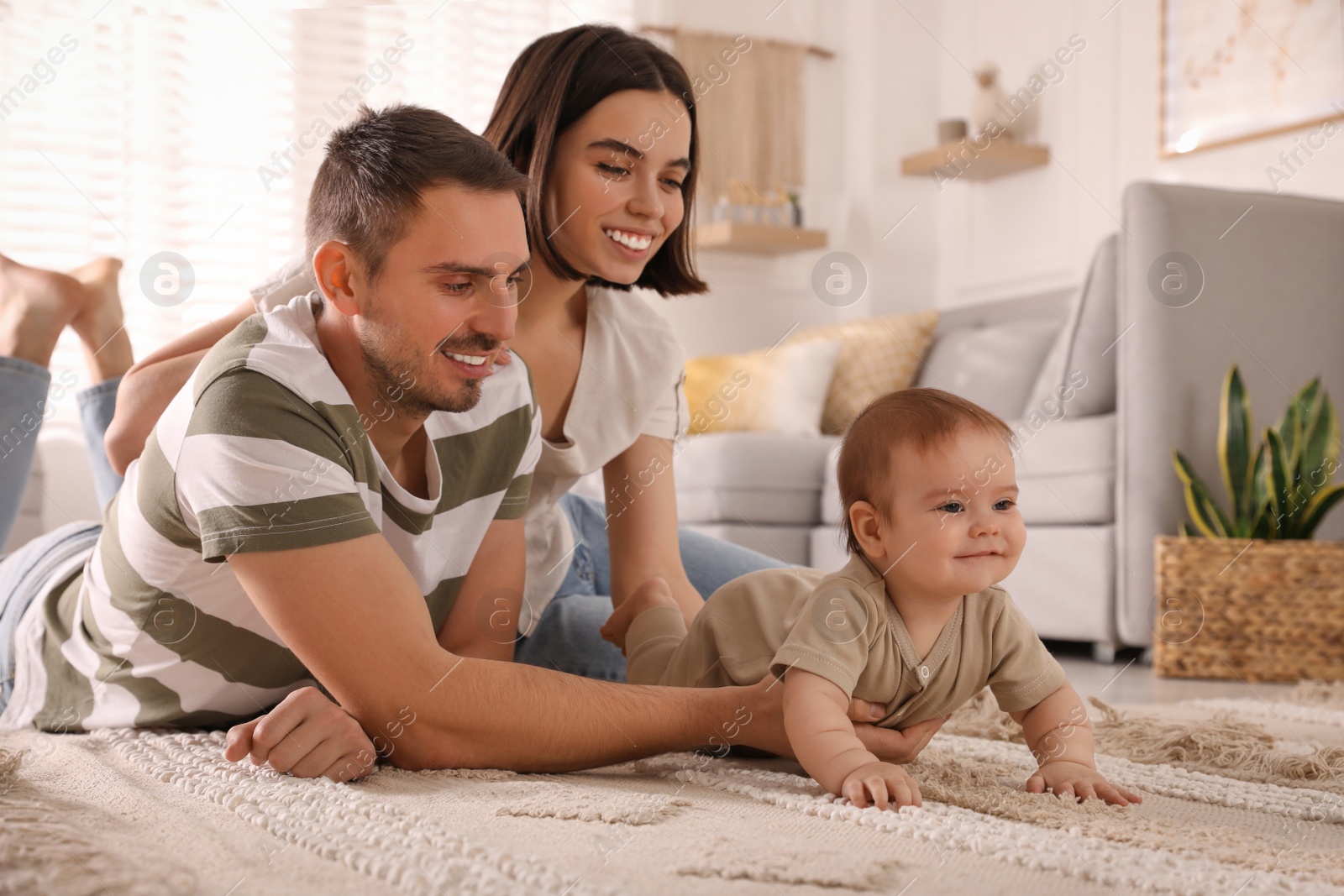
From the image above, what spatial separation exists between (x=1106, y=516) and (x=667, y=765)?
175 centimetres

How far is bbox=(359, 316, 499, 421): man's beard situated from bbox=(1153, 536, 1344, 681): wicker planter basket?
1788mm

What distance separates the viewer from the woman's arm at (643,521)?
154 centimetres

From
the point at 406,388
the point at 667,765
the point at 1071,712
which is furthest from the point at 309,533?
the point at 1071,712

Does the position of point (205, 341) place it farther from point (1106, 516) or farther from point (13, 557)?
point (1106, 516)

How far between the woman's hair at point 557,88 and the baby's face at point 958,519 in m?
0.62

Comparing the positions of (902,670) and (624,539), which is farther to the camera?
(624,539)

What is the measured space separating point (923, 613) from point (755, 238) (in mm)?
3751

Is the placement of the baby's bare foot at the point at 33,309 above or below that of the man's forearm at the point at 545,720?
above

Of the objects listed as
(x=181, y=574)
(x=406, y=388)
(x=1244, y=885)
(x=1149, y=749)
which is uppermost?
(x=406, y=388)

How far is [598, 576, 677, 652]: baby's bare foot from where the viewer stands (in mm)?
1336

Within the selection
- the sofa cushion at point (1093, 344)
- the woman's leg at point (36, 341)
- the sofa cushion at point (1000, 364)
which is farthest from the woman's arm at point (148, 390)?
the sofa cushion at point (1000, 364)

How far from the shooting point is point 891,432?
3.39ft

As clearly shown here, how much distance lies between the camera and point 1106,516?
258cm

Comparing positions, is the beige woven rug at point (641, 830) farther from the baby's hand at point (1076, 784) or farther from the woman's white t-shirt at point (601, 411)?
the woman's white t-shirt at point (601, 411)
